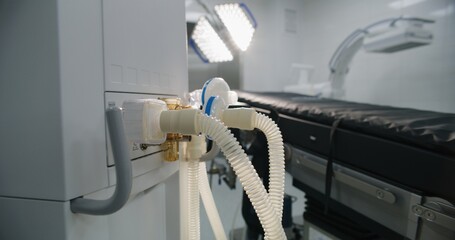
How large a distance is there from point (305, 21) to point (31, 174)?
154 inches

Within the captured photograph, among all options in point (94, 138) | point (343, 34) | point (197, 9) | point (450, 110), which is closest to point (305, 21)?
point (343, 34)

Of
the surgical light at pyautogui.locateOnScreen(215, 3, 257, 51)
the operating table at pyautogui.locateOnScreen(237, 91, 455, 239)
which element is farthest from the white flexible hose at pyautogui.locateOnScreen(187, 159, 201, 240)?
the surgical light at pyautogui.locateOnScreen(215, 3, 257, 51)

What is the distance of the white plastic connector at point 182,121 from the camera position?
Result: 14.0 inches

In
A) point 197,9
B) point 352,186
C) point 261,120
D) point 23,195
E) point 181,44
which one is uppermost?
point 197,9

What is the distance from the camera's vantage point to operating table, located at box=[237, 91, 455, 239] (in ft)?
2.19

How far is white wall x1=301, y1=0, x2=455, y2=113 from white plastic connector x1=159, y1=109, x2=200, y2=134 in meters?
2.48

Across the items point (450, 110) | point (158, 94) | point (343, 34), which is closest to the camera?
point (158, 94)

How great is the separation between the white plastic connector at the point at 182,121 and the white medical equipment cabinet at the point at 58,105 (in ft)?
0.30

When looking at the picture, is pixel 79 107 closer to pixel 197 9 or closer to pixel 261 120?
pixel 261 120

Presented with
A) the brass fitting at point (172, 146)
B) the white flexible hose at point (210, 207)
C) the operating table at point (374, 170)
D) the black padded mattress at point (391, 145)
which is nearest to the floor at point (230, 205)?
the operating table at point (374, 170)

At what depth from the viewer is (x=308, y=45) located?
360 centimetres

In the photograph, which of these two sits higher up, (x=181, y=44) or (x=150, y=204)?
(x=181, y=44)

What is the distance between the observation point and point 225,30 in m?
1.35

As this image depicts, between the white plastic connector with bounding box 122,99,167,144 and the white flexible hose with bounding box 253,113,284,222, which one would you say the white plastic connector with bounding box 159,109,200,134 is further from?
the white flexible hose with bounding box 253,113,284,222
